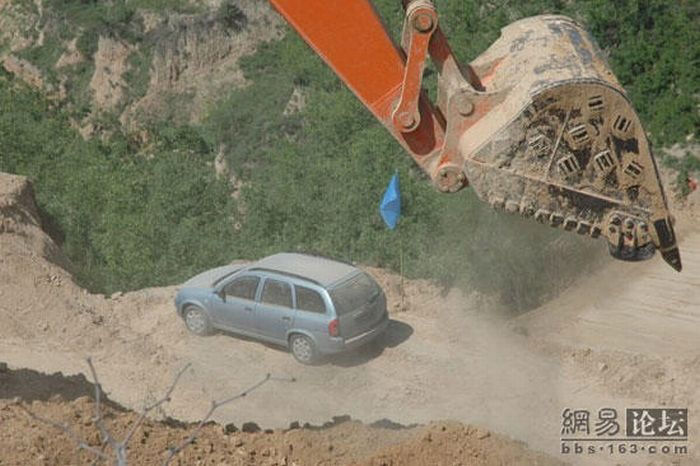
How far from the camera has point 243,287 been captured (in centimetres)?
1515

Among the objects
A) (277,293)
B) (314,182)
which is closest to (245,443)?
(277,293)

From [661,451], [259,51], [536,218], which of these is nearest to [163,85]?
[259,51]

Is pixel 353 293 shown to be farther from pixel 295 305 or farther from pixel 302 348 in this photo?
pixel 302 348

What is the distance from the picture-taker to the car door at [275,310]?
579 inches

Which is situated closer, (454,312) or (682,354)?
(682,354)

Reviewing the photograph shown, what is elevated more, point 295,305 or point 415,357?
point 295,305

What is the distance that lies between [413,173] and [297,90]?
49.7ft

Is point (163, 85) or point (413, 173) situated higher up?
point (413, 173)

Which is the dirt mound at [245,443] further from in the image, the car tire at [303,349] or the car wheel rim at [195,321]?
the car wheel rim at [195,321]

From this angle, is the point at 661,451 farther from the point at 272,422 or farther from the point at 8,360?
the point at 8,360

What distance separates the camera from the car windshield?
14.4m

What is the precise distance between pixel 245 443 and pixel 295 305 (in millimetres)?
4794

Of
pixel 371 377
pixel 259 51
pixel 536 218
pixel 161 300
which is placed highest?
pixel 536 218

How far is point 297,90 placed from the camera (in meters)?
35.0
